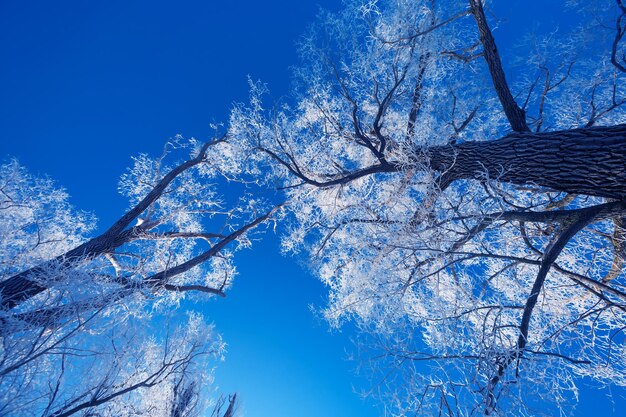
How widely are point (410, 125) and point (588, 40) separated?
2793 mm

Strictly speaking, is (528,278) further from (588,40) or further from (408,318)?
(588,40)

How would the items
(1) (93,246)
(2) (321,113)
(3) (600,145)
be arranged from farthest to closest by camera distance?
(2) (321,113) → (1) (93,246) → (3) (600,145)

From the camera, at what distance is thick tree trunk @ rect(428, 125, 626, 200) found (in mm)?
2430

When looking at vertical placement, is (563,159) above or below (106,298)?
above

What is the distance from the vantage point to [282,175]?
6.21 m

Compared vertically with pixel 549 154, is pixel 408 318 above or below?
below

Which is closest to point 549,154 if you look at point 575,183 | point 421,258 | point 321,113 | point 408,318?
point 575,183

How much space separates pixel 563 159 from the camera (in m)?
2.68

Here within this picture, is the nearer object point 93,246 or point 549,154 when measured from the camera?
point 549,154

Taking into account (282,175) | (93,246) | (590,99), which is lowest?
(93,246)

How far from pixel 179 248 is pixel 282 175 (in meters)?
3.25

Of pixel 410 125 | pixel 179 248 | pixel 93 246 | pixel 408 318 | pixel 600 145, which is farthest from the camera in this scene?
pixel 179 248

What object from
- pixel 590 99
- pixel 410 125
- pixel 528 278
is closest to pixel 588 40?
pixel 590 99

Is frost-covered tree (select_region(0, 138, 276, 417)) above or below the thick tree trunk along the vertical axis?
below
